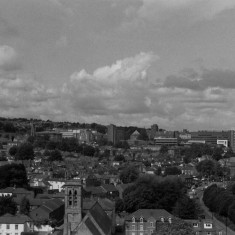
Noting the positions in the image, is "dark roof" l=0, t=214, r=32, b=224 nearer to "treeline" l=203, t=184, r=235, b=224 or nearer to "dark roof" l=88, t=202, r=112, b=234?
"dark roof" l=88, t=202, r=112, b=234

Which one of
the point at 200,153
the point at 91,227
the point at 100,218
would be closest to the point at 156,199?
the point at 100,218

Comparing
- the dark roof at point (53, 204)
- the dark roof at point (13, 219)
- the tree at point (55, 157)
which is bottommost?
the dark roof at point (13, 219)

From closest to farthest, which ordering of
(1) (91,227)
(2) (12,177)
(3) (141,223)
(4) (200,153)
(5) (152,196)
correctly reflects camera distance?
(1) (91,227) < (3) (141,223) < (5) (152,196) < (2) (12,177) < (4) (200,153)

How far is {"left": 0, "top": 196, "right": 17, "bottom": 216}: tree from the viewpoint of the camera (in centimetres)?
5491

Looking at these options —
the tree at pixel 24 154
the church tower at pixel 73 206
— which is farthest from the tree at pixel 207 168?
the church tower at pixel 73 206

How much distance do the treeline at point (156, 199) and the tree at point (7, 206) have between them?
1370 centimetres

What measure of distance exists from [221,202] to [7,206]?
86.9ft

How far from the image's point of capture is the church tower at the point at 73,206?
3659 cm

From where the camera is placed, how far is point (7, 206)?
5597 centimetres

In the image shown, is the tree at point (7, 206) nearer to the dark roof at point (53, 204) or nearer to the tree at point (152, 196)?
the dark roof at point (53, 204)

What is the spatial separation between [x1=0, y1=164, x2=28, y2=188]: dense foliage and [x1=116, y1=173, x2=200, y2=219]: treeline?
665 inches

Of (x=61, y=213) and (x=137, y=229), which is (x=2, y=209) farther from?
(x=137, y=229)

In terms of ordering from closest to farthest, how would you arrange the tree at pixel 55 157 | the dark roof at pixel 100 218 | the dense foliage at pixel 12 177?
the dark roof at pixel 100 218, the dense foliage at pixel 12 177, the tree at pixel 55 157

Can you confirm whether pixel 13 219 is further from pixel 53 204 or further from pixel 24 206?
pixel 24 206
